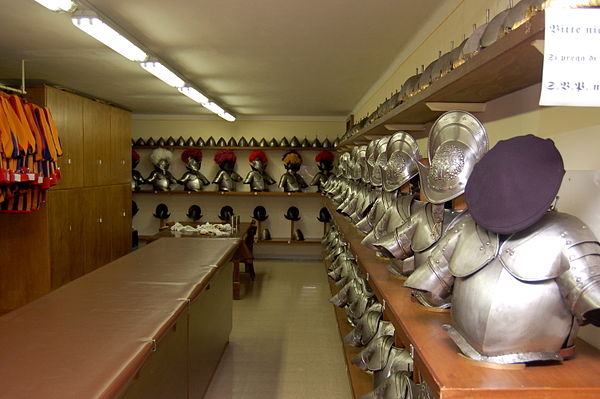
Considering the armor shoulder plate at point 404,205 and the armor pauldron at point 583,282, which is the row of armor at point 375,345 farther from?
the armor pauldron at point 583,282

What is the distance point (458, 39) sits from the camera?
101 inches

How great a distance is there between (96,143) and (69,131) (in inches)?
31.9

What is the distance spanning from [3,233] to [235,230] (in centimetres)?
266

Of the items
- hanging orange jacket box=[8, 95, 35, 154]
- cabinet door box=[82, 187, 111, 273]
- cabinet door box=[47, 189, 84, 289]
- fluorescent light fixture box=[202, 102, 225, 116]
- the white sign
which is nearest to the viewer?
the white sign

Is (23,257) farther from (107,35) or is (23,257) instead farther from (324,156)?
(324,156)

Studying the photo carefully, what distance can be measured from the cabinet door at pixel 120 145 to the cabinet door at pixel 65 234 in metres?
1.35

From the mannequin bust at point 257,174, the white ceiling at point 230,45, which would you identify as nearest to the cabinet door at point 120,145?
the white ceiling at point 230,45

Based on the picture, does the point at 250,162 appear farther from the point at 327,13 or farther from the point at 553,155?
the point at 553,155

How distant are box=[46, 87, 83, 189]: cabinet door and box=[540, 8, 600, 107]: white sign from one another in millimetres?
5509

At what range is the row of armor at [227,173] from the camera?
8.52m

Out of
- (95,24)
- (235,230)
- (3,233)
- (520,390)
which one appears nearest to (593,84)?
(520,390)

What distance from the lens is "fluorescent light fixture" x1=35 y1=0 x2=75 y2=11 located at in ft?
8.08

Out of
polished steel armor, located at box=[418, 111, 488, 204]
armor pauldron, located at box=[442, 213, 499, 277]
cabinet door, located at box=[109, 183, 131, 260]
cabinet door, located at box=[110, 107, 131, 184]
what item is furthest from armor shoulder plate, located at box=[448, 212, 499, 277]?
cabinet door, located at box=[110, 107, 131, 184]

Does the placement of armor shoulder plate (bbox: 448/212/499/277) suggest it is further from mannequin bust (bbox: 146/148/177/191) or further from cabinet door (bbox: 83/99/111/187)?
mannequin bust (bbox: 146/148/177/191)
